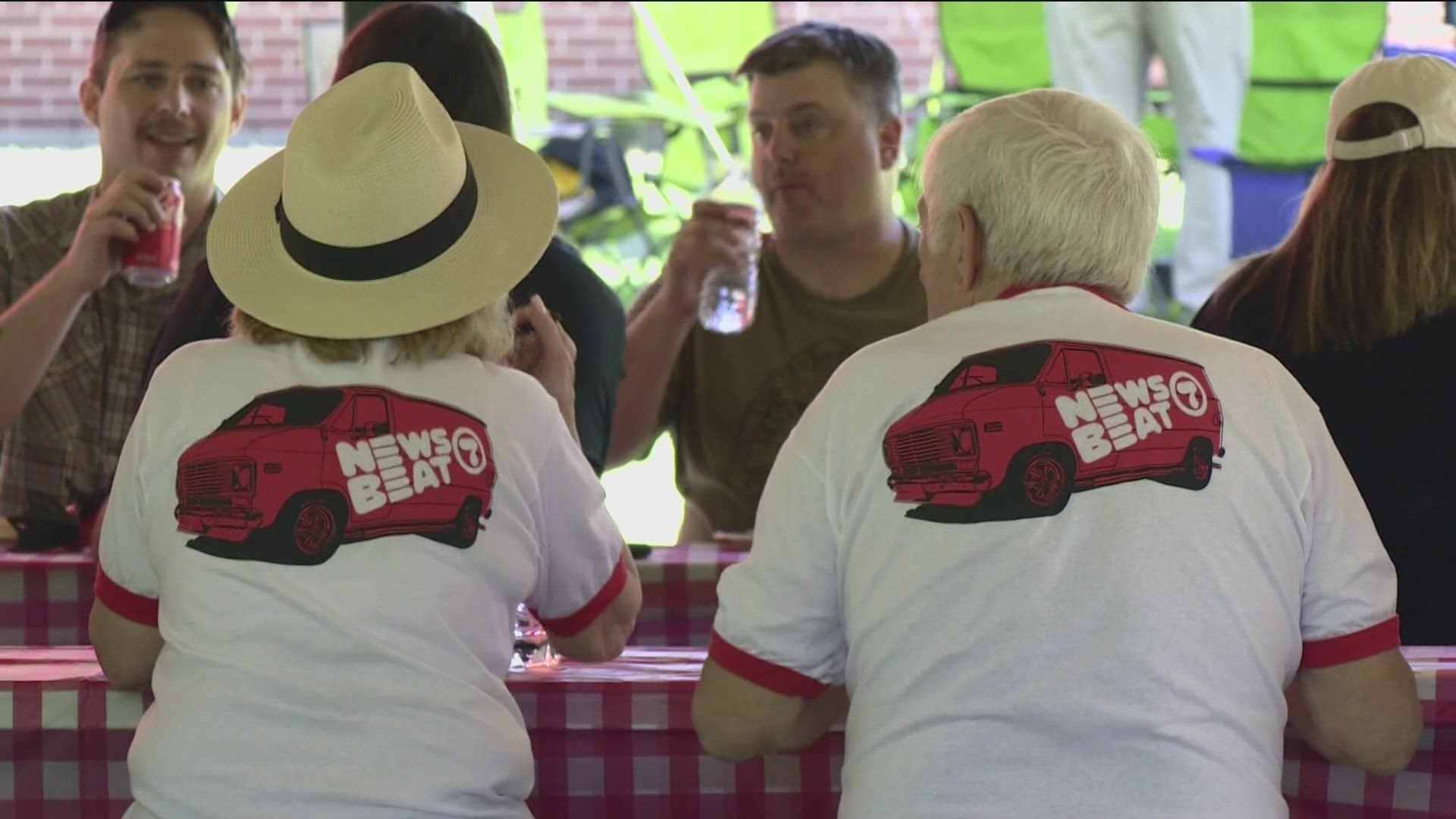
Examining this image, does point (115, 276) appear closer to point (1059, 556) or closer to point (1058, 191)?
point (1058, 191)

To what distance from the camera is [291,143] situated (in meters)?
1.84

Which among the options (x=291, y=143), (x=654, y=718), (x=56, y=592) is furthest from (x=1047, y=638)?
(x=56, y=592)

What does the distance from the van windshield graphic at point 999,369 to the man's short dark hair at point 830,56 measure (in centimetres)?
189

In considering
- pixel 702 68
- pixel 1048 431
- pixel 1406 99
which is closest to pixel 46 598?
pixel 1048 431

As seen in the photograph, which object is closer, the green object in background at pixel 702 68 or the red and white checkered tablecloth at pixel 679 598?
the red and white checkered tablecloth at pixel 679 598

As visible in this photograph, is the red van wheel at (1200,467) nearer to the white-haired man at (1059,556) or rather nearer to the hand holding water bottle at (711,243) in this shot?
the white-haired man at (1059,556)

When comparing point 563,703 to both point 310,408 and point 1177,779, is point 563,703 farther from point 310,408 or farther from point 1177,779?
point 1177,779

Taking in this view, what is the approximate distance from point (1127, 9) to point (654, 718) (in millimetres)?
5445

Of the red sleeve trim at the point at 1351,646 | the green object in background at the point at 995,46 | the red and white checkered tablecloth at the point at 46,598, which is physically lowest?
the red and white checkered tablecloth at the point at 46,598

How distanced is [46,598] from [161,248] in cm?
59

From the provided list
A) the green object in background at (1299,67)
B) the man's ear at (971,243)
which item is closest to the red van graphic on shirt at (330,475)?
the man's ear at (971,243)

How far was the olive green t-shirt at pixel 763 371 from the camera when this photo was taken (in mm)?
3350

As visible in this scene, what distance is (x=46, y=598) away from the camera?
2.67m

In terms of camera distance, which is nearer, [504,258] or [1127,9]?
[504,258]
